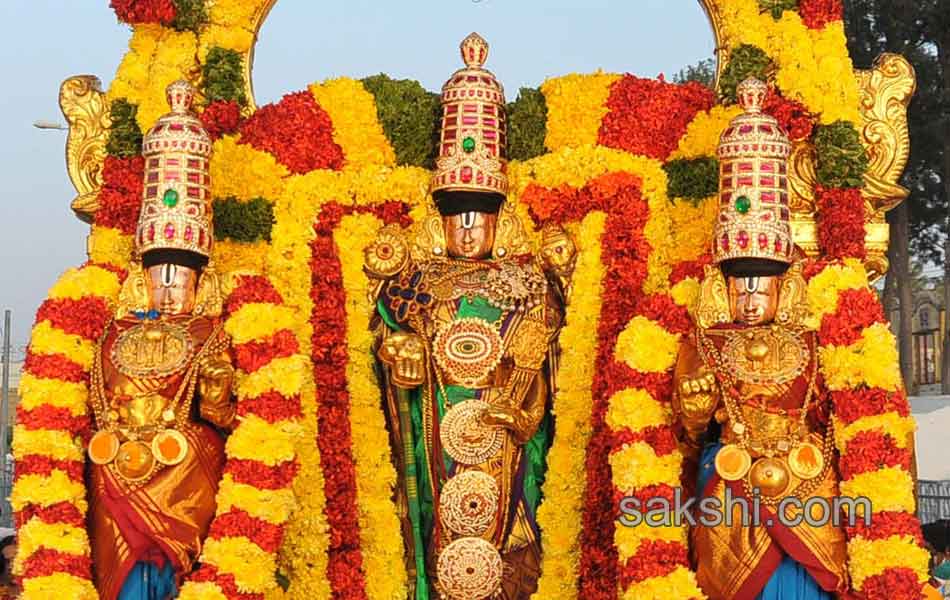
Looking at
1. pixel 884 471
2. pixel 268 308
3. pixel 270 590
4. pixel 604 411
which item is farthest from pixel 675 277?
pixel 270 590

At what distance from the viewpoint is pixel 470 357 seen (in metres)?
7.71

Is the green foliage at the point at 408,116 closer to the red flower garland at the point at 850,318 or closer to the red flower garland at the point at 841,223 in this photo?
the red flower garland at the point at 841,223

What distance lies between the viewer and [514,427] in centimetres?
759

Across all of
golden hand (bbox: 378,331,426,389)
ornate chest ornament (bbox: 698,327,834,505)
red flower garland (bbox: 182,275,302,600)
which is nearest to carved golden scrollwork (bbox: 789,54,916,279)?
ornate chest ornament (bbox: 698,327,834,505)

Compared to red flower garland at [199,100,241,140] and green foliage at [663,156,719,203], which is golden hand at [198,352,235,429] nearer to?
red flower garland at [199,100,241,140]

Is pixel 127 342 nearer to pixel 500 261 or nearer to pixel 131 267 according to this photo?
pixel 131 267

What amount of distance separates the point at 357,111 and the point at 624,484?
2.80 m

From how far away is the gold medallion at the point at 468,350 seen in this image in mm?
7699

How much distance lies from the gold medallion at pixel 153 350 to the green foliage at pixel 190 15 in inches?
83.0

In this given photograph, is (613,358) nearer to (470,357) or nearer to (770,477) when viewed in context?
(470,357)

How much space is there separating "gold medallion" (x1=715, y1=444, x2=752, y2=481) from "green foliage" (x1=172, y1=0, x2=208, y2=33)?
4052mm

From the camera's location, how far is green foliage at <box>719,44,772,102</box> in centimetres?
765

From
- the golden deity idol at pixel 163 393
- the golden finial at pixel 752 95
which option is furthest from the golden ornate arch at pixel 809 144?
the golden deity idol at pixel 163 393

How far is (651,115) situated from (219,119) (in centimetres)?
248
